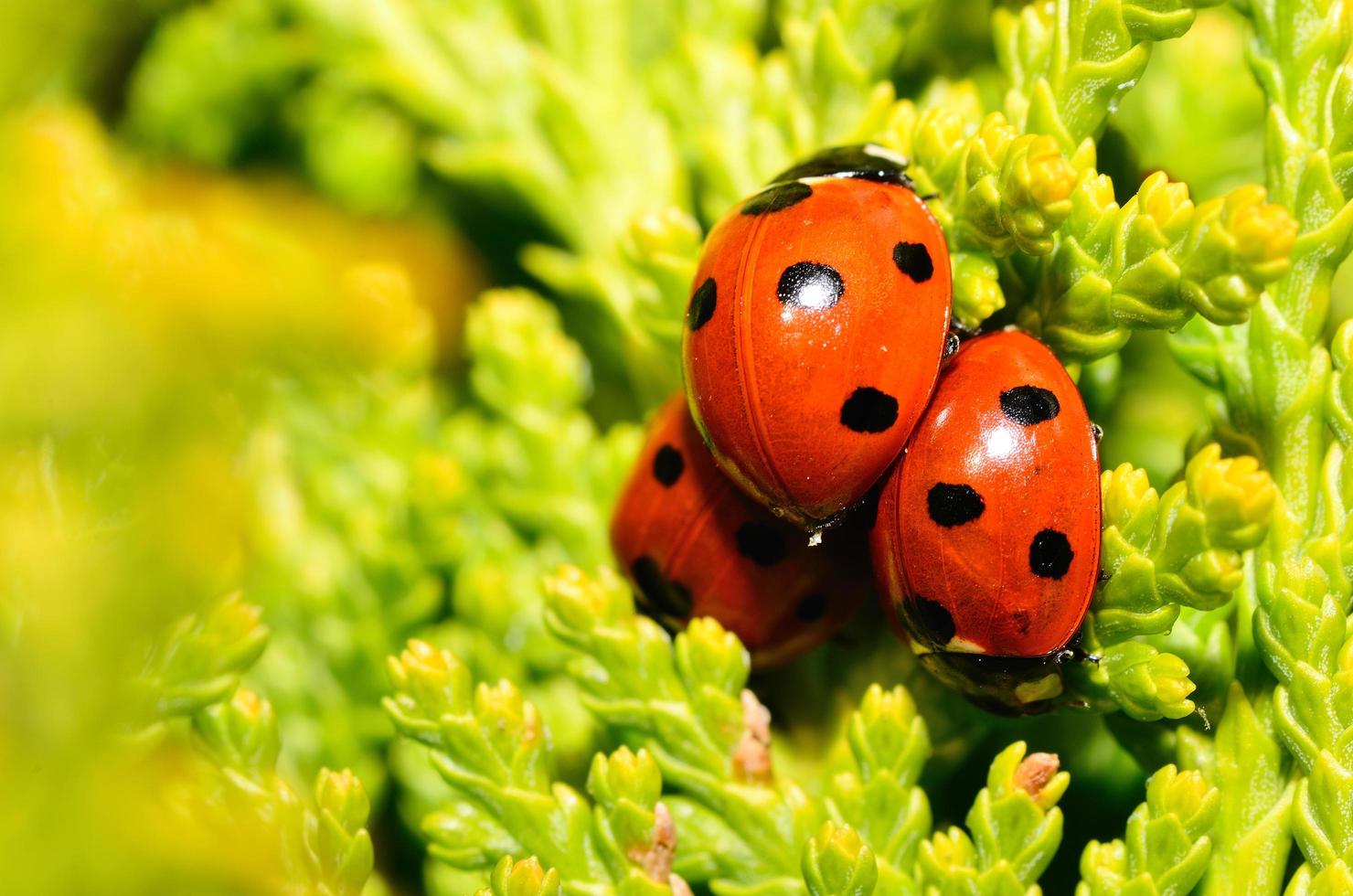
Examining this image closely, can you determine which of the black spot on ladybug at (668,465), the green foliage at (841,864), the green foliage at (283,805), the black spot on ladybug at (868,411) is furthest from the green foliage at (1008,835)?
the green foliage at (283,805)

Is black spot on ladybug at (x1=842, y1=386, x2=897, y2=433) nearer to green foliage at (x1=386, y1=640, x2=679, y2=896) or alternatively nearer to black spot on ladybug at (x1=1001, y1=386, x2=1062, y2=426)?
black spot on ladybug at (x1=1001, y1=386, x2=1062, y2=426)

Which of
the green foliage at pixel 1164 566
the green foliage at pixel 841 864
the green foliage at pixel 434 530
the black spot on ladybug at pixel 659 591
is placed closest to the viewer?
the green foliage at pixel 1164 566

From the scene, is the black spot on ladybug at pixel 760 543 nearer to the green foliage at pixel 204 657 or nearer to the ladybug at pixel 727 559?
the ladybug at pixel 727 559

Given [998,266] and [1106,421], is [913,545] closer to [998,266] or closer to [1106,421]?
[998,266]

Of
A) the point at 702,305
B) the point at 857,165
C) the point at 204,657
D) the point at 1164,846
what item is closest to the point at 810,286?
the point at 702,305

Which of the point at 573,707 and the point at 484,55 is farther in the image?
the point at 484,55

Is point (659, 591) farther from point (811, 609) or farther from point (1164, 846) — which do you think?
point (1164, 846)

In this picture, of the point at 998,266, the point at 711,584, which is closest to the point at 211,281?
the point at 711,584
